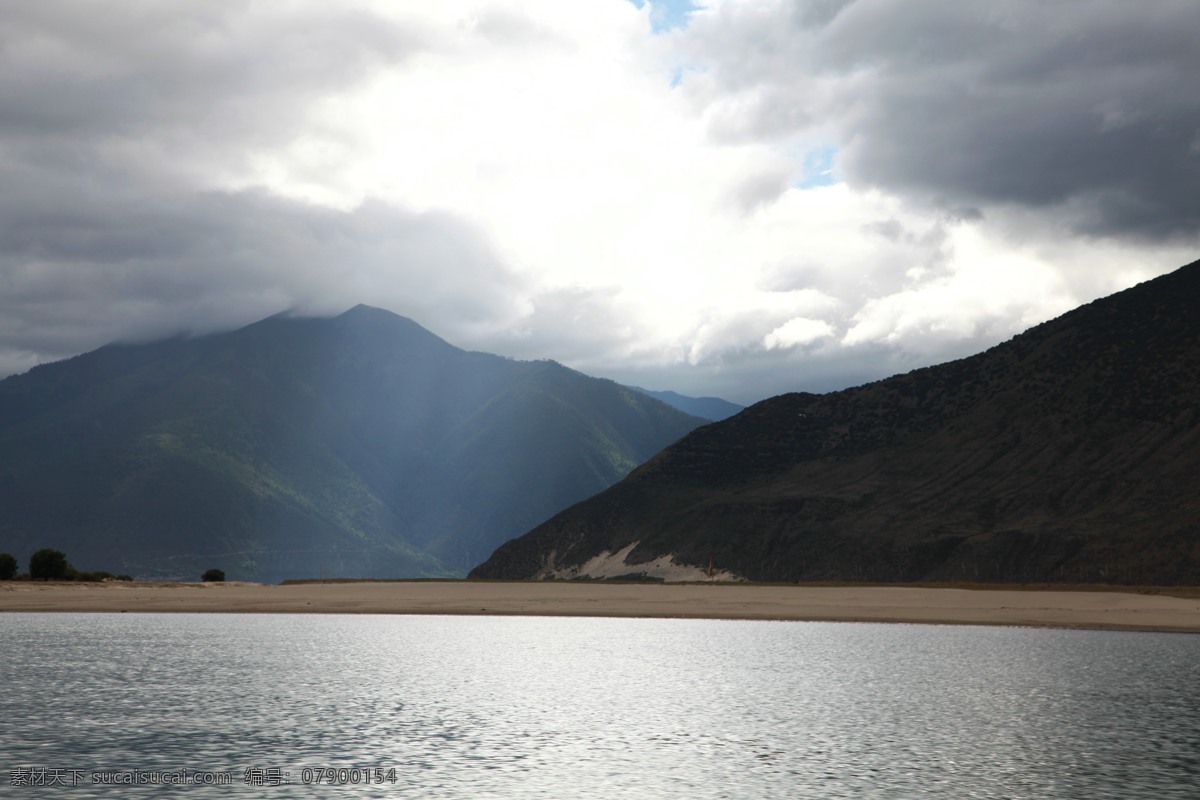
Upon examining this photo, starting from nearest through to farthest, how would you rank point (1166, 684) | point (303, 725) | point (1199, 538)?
point (303, 725), point (1166, 684), point (1199, 538)

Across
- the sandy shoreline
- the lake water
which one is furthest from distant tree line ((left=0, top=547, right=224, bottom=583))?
the lake water

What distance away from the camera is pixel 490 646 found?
75.3m

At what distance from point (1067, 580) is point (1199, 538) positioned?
20006mm

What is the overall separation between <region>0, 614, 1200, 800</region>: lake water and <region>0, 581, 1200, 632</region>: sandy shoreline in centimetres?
3213

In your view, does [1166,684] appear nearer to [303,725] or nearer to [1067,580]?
[303,725]

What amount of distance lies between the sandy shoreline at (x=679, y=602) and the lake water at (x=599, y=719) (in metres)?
32.1

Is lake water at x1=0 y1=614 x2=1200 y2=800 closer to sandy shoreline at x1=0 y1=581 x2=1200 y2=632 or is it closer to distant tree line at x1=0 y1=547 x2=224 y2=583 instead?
sandy shoreline at x1=0 y1=581 x2=1200 y2=632

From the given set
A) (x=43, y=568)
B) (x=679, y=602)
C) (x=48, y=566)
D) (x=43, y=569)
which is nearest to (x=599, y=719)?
(x=679, y=602)

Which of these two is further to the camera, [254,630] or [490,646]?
[254,630]

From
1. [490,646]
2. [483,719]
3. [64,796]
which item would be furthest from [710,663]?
[64,796]

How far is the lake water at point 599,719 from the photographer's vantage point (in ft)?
93.8

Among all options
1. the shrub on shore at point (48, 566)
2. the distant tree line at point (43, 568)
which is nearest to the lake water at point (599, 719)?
the distant tree line at point (43, 568)

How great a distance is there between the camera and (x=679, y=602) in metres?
130

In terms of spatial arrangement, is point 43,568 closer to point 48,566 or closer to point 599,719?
point 48,566
